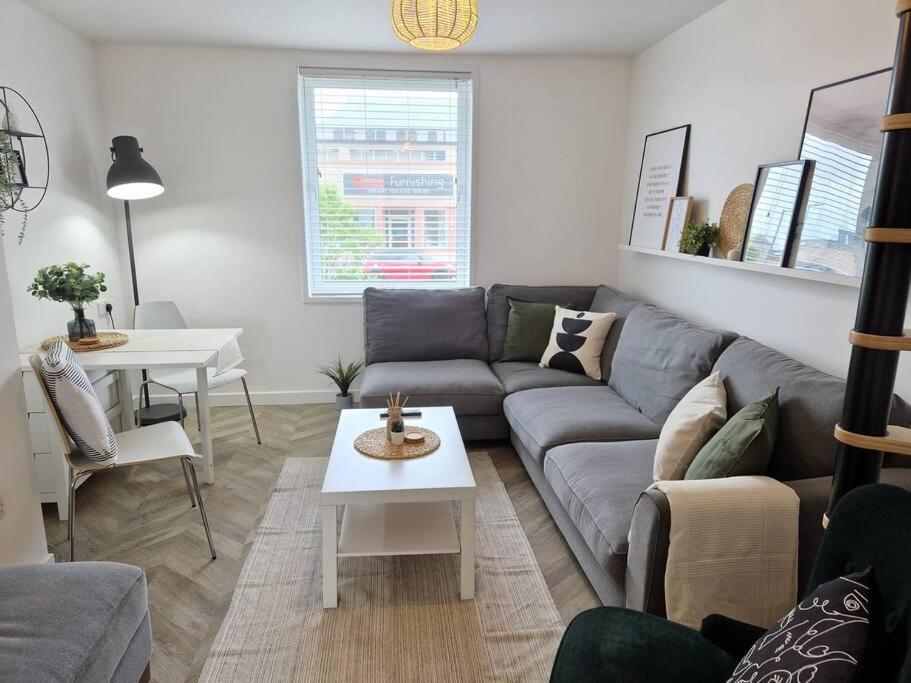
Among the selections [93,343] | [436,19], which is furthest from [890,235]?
[93,343]

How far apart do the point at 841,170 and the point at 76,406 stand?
2968mm

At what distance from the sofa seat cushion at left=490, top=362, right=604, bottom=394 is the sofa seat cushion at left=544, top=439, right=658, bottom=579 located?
87 cm

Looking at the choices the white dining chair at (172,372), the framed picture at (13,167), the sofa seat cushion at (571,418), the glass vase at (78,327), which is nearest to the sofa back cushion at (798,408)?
the sofa seat cushion at (571,418)

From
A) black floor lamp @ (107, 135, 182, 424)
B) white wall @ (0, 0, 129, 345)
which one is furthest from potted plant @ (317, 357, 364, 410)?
white wall @ (0, 0, 129, 345)

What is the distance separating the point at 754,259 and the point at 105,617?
9.02 feet

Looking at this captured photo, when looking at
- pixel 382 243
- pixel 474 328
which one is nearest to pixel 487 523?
pixel 474 328

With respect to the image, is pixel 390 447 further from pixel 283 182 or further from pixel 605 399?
pixel 283 182

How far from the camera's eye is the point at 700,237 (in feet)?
10.0

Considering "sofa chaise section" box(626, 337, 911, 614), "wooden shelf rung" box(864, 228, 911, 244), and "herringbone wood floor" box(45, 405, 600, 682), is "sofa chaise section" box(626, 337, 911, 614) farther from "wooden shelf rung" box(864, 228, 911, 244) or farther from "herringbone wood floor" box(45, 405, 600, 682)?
"wooden shelf rung" box(864, 228, 911, 244)

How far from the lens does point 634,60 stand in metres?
4.14

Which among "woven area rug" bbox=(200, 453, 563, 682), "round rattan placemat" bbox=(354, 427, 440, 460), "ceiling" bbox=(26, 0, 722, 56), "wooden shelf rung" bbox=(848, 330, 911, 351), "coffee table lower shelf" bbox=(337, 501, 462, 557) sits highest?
"ceiling" bbox=(26, 0, 722, 56)

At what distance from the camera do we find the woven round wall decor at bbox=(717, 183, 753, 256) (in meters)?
2.83

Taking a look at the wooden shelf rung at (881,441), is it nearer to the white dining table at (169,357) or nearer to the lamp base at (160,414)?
the white dining table at (169,357)

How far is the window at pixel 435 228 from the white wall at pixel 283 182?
26 centimetres
